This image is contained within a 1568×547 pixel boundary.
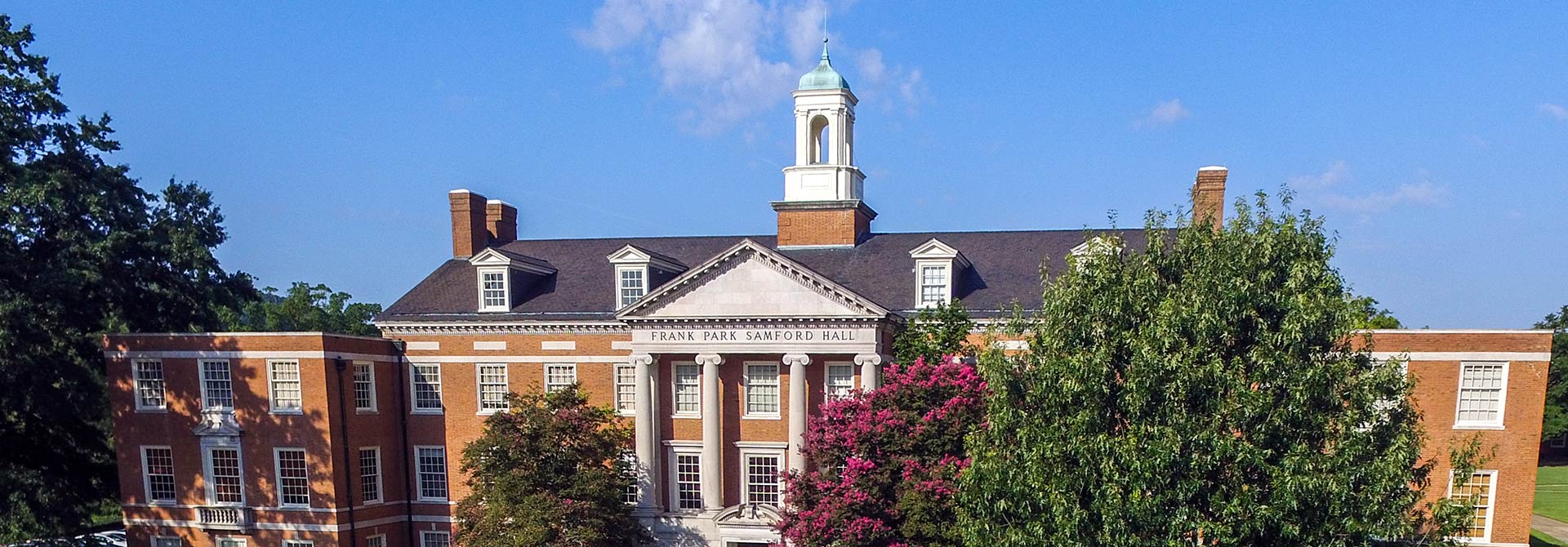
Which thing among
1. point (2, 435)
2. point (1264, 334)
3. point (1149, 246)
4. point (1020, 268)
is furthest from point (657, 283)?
point (2, 435)

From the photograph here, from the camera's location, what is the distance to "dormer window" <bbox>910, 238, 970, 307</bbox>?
26.8m

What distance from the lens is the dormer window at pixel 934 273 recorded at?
1056 inches

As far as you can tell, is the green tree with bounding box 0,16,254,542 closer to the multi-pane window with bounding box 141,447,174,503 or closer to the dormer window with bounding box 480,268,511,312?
the multi-pane window with bounding box 141,447,174,503

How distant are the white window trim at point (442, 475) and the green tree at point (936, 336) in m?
16.9

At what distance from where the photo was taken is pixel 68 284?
23.7m

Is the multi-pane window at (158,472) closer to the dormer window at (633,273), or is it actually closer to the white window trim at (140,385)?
the white window trim at (140,385)

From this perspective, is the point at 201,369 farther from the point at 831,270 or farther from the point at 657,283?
the point at 831,270

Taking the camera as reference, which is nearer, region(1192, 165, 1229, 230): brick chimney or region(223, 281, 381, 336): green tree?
region(1192, 165, 1229, 230): brick chimney

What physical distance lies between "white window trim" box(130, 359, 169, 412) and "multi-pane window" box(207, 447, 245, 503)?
2225 mm

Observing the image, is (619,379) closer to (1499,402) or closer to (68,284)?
(68,284)

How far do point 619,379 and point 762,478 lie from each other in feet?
20.1

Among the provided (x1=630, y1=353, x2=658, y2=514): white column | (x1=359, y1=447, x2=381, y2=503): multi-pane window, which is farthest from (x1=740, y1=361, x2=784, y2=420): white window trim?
(x1=359, y1=447, x2=381, y2=503): multi-pane window

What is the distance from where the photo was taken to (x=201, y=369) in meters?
26.5

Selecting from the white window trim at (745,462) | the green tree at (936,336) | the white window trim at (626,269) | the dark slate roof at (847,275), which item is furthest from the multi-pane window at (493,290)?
the green tree at (936,336)
